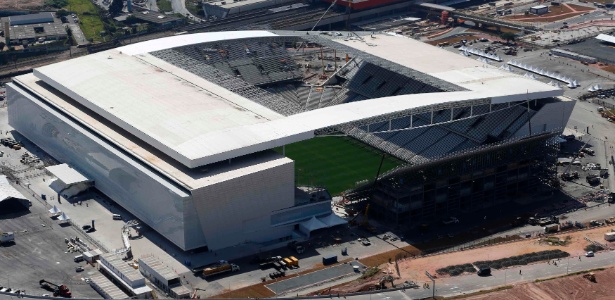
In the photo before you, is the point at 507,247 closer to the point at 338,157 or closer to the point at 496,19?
the point at 338,157

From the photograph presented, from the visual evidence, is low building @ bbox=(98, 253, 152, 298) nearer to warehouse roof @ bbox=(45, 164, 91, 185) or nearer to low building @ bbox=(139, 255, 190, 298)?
low building @ bbox=(139, 255, 190, 298)

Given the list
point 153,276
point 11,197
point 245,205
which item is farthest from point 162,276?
point 11,197

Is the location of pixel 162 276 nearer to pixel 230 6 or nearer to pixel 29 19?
pixel 230 6

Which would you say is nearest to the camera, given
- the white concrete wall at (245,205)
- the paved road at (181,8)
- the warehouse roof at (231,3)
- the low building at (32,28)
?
the white concrete wall at (245,205)

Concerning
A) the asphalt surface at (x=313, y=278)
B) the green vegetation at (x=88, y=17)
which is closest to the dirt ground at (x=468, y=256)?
the asphalt surface at (x=313, y=278)

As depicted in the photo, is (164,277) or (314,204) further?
(314,204)

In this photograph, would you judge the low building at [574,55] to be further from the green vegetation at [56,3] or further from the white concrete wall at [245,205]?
the green vegetation at [56,3]

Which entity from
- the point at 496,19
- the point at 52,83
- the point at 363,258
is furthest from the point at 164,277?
A: the point at 496,19
